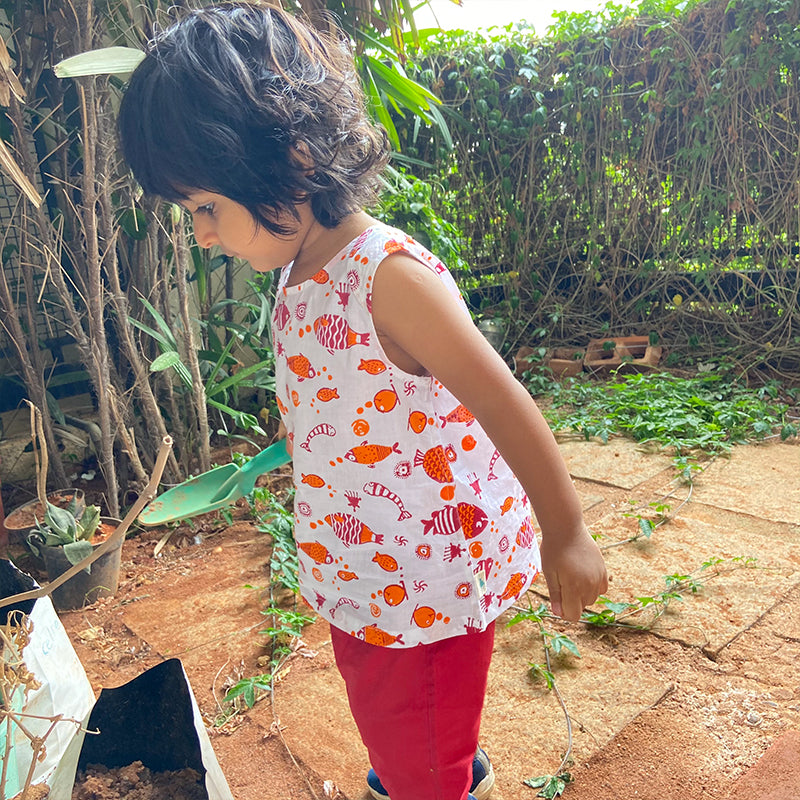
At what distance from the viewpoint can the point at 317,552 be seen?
99cm

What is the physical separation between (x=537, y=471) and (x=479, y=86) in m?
3.76

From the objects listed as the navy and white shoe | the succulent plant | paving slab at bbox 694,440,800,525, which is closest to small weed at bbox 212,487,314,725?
the navy and white shoe

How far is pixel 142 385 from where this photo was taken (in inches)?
90.7

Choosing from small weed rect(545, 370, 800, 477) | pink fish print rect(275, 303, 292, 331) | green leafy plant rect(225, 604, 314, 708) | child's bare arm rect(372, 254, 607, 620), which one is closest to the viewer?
child's bare arm rect(372, 254, 607, 620)

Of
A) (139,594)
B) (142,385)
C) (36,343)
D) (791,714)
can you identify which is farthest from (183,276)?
(791,714)

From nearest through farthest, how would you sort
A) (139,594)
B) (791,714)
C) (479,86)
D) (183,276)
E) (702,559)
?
(791,714) → (702,559) → (139,594) → (183,276) → (479,86)

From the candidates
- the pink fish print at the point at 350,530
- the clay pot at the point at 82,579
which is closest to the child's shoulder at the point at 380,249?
the pink fish print at the point at 350,530

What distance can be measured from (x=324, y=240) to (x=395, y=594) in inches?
18.5

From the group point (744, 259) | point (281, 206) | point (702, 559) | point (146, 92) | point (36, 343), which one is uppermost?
point (146, 92)

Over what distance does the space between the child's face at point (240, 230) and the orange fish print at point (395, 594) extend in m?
0.45

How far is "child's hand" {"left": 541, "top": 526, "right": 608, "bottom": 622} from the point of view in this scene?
81cm

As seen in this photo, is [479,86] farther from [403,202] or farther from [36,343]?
[36,343]

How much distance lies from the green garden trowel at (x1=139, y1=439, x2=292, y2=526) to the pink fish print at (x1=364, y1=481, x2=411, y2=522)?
0.21 m

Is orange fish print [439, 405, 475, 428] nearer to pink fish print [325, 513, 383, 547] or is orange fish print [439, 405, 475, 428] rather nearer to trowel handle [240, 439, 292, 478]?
pink fish print [325, 513, 383, 547]
